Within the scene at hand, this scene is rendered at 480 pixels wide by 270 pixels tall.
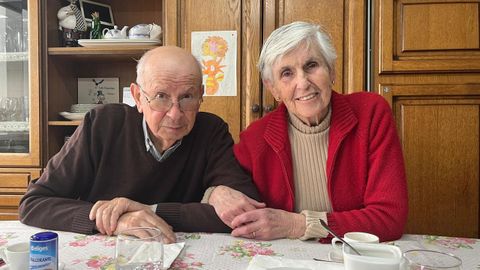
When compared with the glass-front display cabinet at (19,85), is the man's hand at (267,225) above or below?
below

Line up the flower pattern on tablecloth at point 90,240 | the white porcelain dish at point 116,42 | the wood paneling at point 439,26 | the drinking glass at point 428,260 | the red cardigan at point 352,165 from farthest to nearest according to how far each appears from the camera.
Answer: the white porcelain dish at point 116,42
the wood paneling at point 439,26
the red cardigan at point 352,165
the flower pattern on tablecloth at point 90,240
the drinking glass at point 428,260

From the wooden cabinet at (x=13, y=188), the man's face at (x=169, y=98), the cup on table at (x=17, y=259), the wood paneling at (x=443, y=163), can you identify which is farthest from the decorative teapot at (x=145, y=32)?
the cup on table at (x=17, y=259)

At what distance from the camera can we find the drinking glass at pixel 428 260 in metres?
0.67

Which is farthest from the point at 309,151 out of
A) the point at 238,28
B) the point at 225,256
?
the point at 238,28

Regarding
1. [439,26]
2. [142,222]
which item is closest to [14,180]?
[142,222]

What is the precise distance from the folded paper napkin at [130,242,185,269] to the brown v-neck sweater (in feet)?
0.77

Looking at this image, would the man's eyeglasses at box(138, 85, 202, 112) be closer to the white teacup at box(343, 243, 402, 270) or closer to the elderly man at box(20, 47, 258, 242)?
the elderly man at box(20, 47, 258, 242)

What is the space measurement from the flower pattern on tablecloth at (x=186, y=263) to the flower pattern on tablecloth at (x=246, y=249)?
0.08 m

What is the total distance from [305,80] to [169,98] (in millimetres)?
445

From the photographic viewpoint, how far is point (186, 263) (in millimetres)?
911

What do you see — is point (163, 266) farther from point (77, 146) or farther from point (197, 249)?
point (77, 146)

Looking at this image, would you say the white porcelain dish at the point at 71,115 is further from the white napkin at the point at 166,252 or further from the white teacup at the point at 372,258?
the white teacup at the point at 372,258

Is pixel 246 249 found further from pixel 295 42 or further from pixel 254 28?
pixel 254 28

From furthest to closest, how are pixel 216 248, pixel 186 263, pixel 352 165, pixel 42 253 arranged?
pixel 352 165, pixel 216 248, pixel 186 263, pixel 42 253
